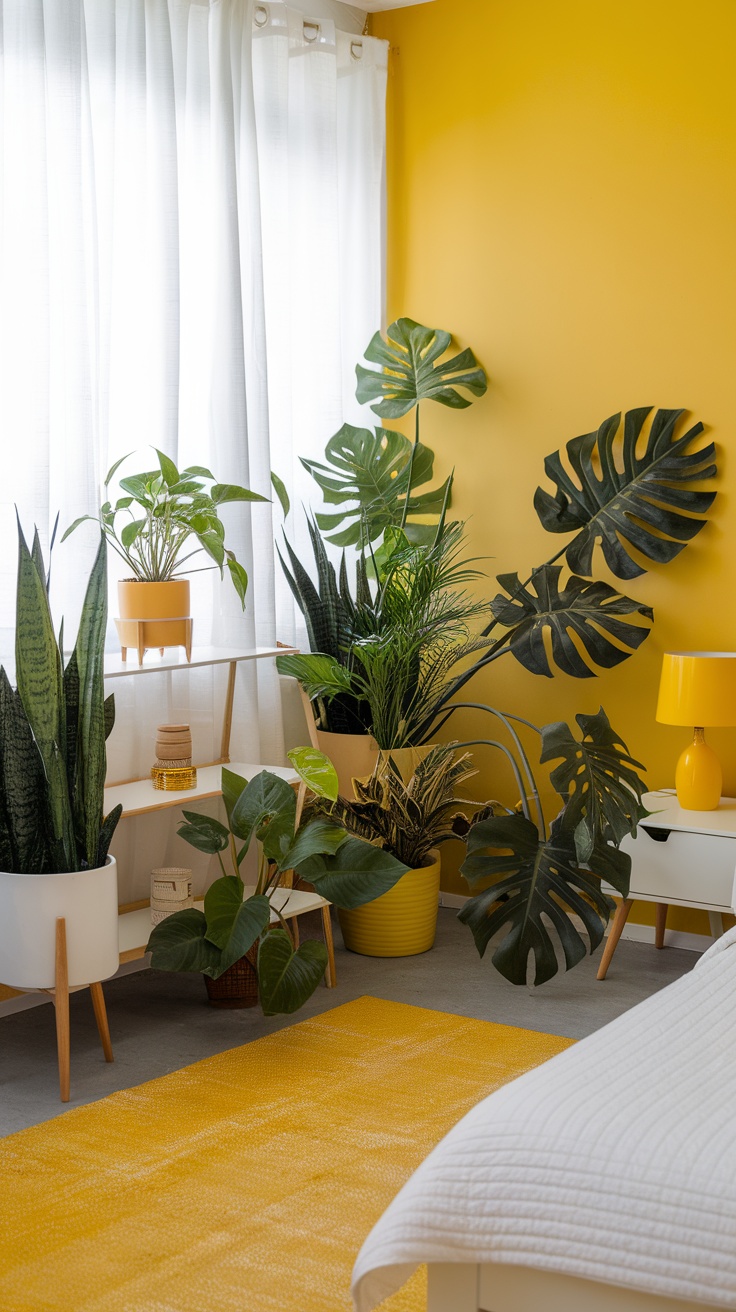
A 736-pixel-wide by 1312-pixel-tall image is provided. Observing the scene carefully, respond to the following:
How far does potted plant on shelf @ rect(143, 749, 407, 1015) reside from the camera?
3119 mm

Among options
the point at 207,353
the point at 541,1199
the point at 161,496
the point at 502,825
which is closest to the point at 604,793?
the point at 502,825

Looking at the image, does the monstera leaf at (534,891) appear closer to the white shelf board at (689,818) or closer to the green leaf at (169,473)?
the white shelf board at (689,818)

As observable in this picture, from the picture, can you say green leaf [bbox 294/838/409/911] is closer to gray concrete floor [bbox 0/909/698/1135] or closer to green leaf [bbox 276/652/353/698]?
gray concrete floor [bbox 0/909/698/1135]

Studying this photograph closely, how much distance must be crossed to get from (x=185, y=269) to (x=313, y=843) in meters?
1.71

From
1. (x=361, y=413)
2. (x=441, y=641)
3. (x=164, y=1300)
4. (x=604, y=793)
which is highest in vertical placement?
(x=361, y=413)

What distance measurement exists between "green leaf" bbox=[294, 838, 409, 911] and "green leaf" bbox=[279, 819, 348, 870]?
29 mm

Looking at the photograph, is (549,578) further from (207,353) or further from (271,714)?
(207,353)

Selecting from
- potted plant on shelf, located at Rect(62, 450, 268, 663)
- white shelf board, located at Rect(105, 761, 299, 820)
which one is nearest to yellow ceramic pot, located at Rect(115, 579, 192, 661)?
potted plant on shelf, located at Rect(62, 450, 268, 663)

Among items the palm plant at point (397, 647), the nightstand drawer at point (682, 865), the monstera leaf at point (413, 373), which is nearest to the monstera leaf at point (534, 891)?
the nightstand drawer at point (682, 865)

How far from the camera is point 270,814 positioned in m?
3.31

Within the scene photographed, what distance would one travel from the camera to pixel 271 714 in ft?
13.3

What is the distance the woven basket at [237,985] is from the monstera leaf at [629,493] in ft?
5.13

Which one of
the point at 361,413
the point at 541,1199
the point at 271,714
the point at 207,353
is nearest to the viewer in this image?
the point at 541,1199

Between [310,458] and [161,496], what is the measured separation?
1.02m
